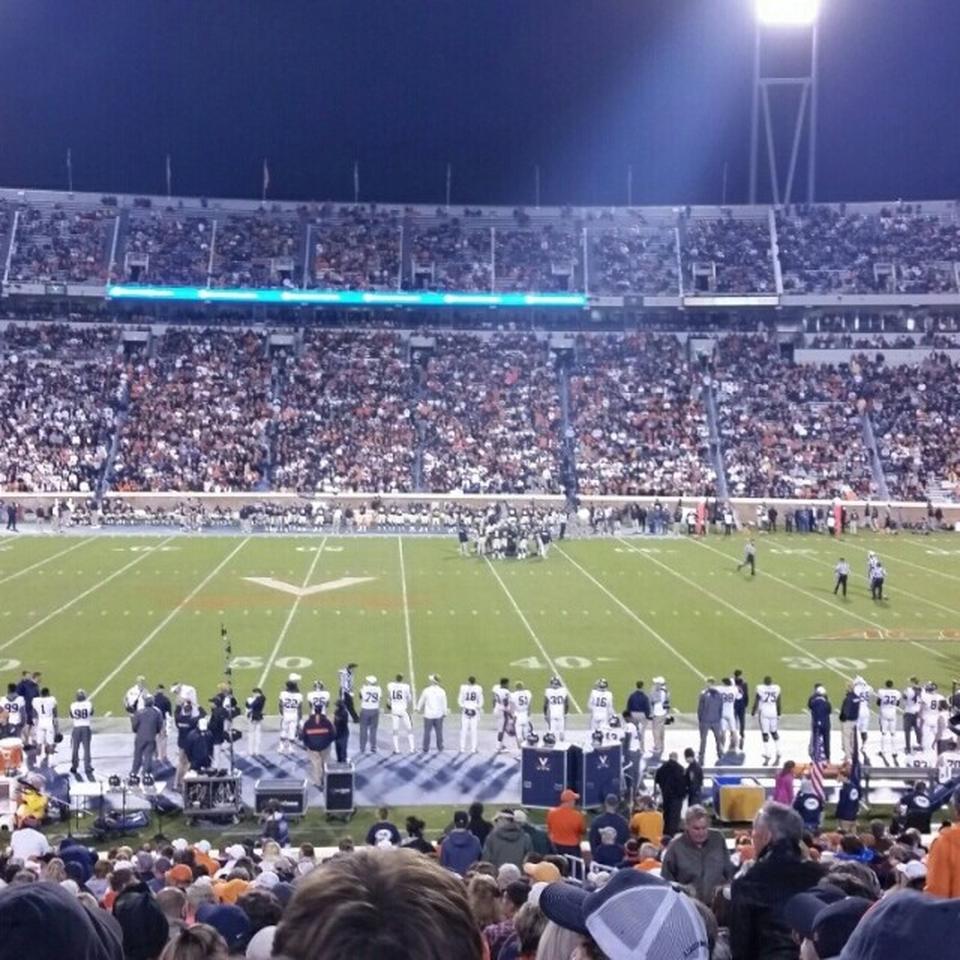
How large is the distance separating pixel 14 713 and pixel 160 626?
8547mm

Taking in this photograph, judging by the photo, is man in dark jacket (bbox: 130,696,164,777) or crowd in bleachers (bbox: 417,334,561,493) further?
crowd in bleachers (bbox: 417,334,561,493)

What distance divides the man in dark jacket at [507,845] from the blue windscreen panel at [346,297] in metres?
48.9

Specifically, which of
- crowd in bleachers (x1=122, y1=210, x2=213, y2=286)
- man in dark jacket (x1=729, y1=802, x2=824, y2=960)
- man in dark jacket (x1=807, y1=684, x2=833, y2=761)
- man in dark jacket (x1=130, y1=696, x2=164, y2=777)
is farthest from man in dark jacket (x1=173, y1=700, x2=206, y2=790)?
crowd in bleachers (x1=122, y1=210, x2=213, y2=286)

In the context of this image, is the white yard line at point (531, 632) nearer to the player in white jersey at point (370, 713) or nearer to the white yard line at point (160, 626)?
the player in white jersey at point (370, 713)

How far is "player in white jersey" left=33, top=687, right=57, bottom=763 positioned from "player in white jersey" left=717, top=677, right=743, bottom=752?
8502mm

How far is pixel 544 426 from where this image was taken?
162 feet

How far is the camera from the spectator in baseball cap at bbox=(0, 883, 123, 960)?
78.7 inches

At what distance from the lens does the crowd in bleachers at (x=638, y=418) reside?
1780 inches

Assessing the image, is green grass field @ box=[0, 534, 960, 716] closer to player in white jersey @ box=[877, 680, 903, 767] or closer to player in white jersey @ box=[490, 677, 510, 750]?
player in white jersey @ box=[877, 680, 903, 767]

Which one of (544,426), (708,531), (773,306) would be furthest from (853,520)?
(773,306)

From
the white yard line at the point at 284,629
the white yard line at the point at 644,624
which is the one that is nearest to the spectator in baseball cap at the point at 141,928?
the white yard line at the point at 284,629

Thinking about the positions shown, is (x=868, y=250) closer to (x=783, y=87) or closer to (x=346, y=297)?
(x=783, y=87)

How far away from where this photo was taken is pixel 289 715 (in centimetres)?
1513

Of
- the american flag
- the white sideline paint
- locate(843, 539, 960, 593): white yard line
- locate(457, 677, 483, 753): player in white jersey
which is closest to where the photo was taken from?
the american flag
